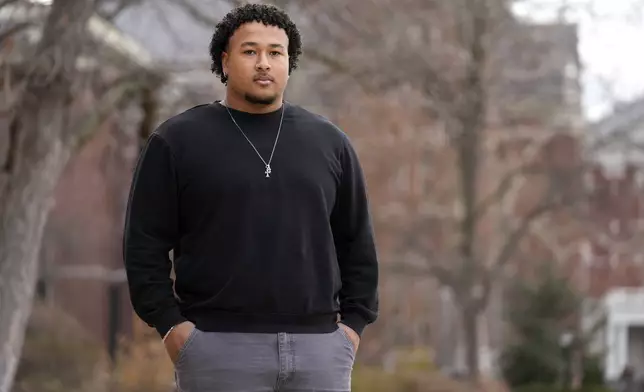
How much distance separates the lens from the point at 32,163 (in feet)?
31.0

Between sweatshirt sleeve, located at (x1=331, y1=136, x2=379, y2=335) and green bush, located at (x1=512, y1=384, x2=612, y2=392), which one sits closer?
sweatshirt sleeve, located at (x1=331, y1=136, x2=379, y2=335)

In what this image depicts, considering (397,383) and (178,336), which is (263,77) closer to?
(178,336)

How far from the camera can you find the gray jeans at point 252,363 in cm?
382

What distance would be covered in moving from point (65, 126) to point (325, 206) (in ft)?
20.4

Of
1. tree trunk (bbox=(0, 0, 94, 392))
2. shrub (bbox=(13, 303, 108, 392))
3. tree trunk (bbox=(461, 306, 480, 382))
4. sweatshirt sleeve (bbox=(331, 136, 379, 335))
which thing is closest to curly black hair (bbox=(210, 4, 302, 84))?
sweatshirt sleeve (bbox=(331, 136, 379, 335))

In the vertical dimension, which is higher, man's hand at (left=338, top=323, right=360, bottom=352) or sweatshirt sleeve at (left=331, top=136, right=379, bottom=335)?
sweatshirt sleeve at (left=331, top=136, right=379, bottom=335)

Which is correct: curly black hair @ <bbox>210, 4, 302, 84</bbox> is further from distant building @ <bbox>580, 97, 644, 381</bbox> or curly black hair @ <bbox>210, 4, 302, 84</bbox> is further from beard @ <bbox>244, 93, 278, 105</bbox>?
distant building @ <bbox>580, 97, 644, 381</bbox>

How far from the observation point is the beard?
156 inches

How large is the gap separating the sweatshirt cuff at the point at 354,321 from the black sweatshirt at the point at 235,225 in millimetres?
71

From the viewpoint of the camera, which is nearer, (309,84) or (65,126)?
Answer: (65,126)

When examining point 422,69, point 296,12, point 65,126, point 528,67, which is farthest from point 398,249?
point 65,126

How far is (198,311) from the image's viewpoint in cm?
390

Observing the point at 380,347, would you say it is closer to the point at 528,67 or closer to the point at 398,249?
the point at 398,249

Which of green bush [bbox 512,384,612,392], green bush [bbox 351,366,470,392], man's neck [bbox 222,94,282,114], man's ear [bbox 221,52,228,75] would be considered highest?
man's ear [bbox 221,52,228,75]
